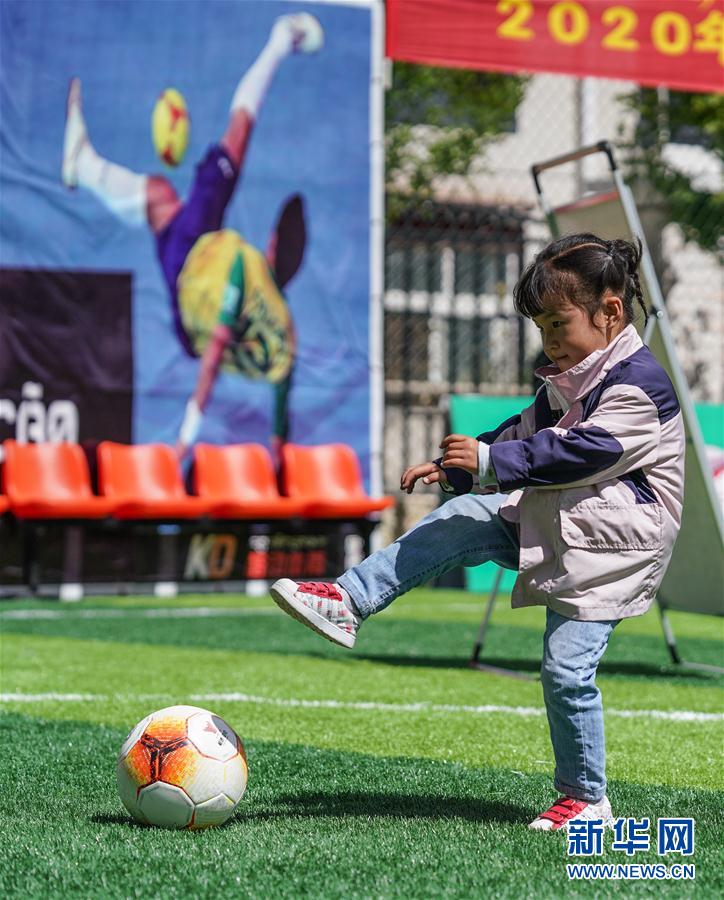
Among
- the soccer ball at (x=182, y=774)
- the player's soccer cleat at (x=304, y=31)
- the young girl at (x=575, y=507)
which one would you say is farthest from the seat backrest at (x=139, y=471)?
the young girl at (x=575, y=507)

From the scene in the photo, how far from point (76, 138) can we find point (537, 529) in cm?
884

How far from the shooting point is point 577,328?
328 centimetres

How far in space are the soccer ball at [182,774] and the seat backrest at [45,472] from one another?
742 cm

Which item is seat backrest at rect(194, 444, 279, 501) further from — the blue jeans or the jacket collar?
the jacket collar

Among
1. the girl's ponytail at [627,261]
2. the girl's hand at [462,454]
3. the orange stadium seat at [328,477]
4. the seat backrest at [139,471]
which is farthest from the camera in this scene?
the orange stadium seat at [328,477]

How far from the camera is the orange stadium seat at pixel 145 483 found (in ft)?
35.0

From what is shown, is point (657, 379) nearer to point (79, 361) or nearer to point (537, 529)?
point (537, 529)

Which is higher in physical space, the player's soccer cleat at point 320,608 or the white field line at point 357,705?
the player's soccer cleat at point 320,608

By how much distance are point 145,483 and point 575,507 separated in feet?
26.7

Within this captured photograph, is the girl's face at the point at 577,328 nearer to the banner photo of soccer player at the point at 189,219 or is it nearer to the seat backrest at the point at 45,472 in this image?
the seat backrest at the point at 45,472

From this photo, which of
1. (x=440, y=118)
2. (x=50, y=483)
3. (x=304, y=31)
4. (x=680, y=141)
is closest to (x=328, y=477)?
(x=50, y=483)

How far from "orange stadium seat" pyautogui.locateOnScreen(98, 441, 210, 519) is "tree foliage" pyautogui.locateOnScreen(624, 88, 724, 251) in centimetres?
724

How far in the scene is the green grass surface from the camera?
278 centimetres

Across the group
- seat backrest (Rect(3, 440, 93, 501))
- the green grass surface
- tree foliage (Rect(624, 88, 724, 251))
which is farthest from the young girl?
tree foliage (Rect(624, 88, 724, 251))
